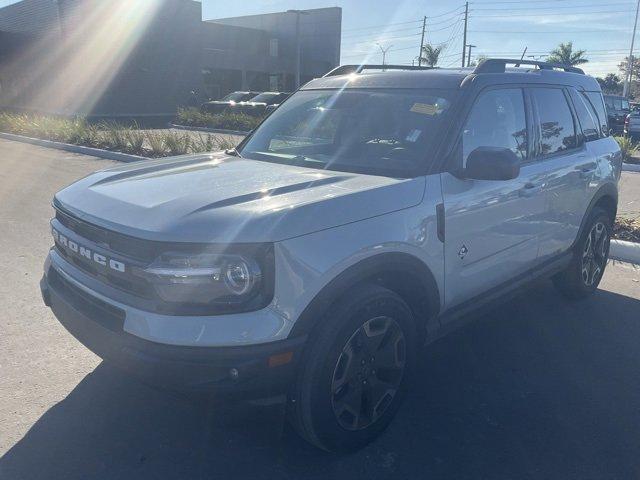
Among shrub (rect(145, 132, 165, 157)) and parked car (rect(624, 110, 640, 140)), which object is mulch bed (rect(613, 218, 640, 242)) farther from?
parked car (rect(624, 110, 640, 140))

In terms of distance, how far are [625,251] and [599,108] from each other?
2.11 m

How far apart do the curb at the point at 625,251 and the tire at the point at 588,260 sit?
1345 mm

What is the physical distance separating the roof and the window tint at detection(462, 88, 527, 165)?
0.33 feet

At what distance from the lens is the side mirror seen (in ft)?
10.8

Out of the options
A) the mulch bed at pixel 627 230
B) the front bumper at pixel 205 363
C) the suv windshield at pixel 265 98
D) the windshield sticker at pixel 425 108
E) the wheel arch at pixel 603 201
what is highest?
the windshield sticker at pixel 425 108

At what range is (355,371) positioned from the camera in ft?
9.76

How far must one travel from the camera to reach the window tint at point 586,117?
4930mm

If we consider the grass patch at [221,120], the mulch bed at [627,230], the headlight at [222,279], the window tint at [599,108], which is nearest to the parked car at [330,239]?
the headlight at [222,279]

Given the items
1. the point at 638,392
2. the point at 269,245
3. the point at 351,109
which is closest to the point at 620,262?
the point at 638,392

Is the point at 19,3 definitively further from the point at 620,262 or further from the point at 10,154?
the point at 620,262

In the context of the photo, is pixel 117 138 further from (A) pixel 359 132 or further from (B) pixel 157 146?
(A) pixel 359 132

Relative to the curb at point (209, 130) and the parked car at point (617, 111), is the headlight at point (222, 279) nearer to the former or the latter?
the curb at point (209, 130)

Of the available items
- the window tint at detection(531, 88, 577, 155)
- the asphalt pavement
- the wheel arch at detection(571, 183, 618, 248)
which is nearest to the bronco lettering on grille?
the asphalt pavement

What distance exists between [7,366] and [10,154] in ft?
41.9
